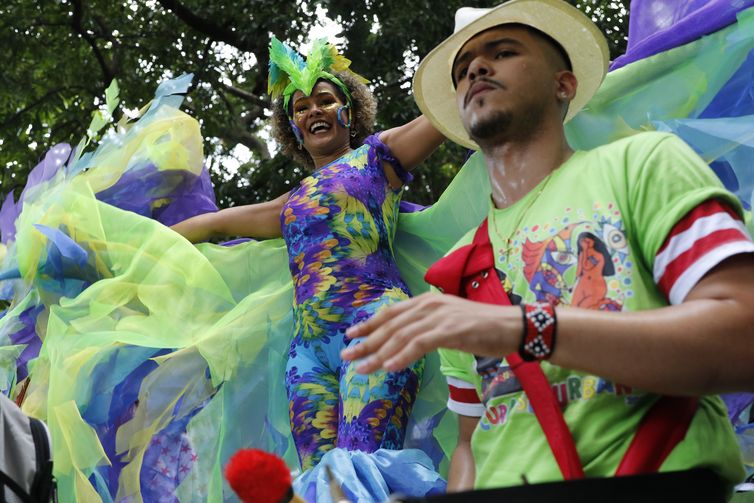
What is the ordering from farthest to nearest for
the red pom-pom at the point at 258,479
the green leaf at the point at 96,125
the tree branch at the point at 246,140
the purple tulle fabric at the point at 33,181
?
the tree branch at the point at 246,140
the purple tulle fabric at the point at 33,181
the green leaf at the point at 96,125
the red pom-pom at the point at 258,479

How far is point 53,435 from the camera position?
3572mm

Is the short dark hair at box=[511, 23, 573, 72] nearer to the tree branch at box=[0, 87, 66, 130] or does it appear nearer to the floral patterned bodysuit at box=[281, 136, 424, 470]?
the floral patterned bodysuit at box=[281, 136, 424, 470]

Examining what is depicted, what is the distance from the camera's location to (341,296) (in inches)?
145

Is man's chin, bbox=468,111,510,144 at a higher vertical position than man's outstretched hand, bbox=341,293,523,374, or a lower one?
higher

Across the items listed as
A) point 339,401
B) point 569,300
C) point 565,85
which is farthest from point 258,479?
point 339,401

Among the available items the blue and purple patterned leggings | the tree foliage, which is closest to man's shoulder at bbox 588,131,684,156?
the blue and purple patterned leggings

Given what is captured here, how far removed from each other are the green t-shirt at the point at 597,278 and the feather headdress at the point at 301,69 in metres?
2.35

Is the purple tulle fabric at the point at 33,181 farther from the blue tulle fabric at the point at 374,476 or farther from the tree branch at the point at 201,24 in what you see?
the tree branch at the point at 201,24

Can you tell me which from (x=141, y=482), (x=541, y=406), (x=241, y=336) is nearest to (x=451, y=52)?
(x=541, y=406)

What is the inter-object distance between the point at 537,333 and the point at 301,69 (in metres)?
2.90

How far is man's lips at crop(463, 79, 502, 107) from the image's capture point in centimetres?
223

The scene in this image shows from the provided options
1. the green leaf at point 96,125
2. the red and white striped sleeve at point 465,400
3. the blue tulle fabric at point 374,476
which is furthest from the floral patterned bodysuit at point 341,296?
the red and white striped sleeve at point 465,400

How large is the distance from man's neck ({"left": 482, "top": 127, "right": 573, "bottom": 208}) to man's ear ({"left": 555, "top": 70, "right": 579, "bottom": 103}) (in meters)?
0.13

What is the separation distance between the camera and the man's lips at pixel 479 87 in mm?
2230
